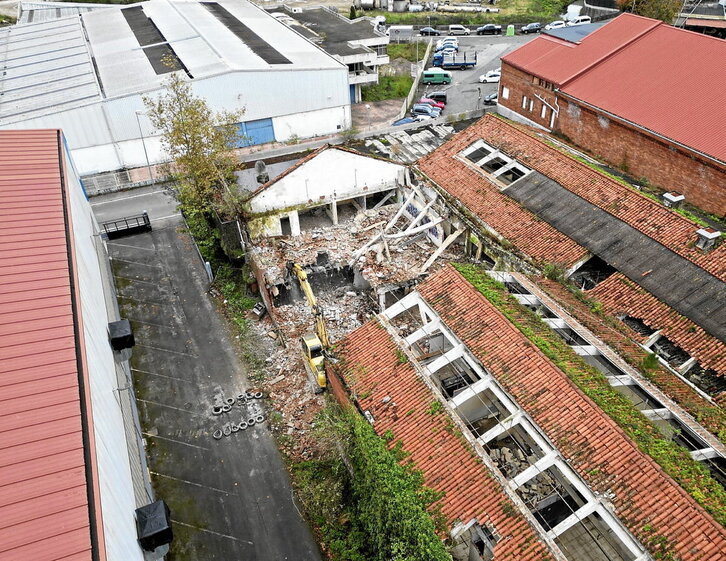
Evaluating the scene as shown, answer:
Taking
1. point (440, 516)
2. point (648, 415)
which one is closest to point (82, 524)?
point (440, 516)

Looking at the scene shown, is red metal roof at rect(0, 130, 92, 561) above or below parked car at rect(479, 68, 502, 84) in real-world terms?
above

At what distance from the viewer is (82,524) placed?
10570mm

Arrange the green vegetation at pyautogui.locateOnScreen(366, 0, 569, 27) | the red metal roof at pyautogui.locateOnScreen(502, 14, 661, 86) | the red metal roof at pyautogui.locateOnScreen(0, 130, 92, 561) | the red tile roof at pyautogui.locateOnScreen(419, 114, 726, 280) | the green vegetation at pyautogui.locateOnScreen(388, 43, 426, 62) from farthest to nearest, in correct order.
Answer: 1. the green vegetation at pyautogui.locateOnScreen(366, 0, 569, 27)
2. the green vegetation at pyautogui.locateOnScreen(388, 43, 426, 62)
3. the red metal roof at pyautogui.locateOnScreen(502, 14, 661, 86)
4. the red tile roof at pyautogui.locateOnScreen(419, 114, 726, 280)
5. the red metal roof at pyautogui.locateOnScreen(0, 130, 92, 561)

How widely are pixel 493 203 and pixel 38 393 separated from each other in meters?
20.6

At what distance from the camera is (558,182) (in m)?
25.8

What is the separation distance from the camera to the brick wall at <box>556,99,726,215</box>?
27.7m

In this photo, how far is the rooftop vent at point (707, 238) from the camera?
20.3 meters

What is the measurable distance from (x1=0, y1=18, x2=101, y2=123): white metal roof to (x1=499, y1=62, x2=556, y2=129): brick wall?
2877 cm

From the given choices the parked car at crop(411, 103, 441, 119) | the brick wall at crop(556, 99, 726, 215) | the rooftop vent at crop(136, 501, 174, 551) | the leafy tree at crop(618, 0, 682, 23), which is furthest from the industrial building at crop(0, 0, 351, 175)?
the leafy tree at crop(618, 0, 682, 23)

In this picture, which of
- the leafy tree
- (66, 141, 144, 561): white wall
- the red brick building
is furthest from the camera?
the leafy tree

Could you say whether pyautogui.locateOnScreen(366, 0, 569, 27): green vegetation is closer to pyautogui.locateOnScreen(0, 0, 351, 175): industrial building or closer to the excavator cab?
pyautogui.locateOnScreen(0, 0, 351, 175): industrial building

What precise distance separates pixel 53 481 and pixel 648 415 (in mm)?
15625

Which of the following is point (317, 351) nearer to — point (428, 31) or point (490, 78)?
point (490, 78)

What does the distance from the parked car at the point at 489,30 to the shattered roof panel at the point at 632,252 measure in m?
44.1
